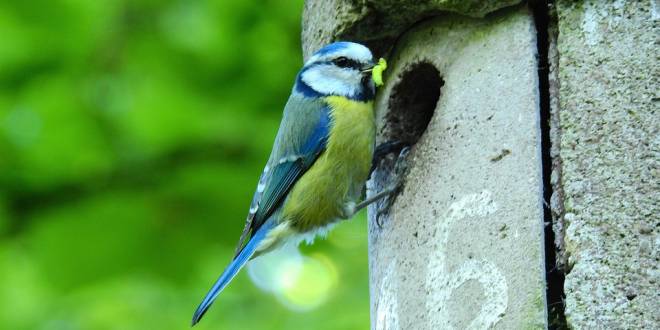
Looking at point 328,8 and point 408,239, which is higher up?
point 328,8

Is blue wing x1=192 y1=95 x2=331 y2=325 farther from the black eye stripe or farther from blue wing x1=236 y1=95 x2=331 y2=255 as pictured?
the black eye stripe

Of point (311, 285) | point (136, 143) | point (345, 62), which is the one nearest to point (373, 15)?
point (345, 62)

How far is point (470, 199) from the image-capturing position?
8.59 ft

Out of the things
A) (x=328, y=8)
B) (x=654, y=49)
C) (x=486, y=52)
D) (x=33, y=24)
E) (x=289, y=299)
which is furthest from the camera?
(x=289, y=299)

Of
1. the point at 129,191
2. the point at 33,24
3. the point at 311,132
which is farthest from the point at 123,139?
the point at 311,132

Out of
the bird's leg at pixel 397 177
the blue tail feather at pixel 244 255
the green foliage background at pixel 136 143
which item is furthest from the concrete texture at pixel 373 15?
the green foliage background at pixel 136 143

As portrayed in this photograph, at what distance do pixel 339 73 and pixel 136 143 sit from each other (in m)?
1.37

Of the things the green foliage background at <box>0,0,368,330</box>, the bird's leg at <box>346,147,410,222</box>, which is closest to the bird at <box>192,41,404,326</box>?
the bird's leg at <box>346,147,410,222</box>

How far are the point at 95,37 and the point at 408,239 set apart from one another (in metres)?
2.17

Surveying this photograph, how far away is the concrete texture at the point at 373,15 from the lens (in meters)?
2.86

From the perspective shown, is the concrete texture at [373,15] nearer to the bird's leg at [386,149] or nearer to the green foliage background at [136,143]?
the bird's leg at [386,149]

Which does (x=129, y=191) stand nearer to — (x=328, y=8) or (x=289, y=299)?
(x=289, y=299)

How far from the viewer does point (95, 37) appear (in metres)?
4.43

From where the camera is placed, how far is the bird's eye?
10.6 feet
